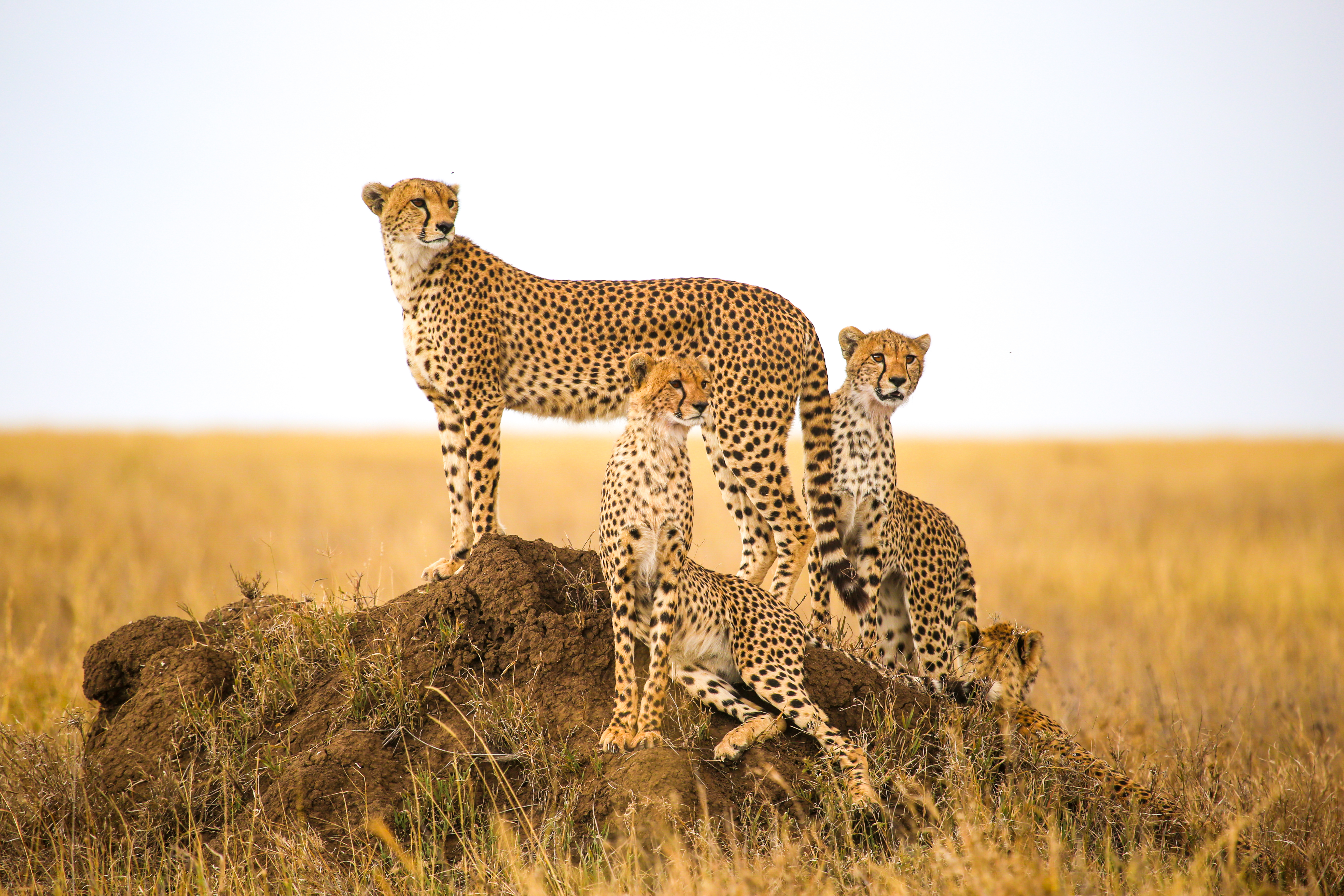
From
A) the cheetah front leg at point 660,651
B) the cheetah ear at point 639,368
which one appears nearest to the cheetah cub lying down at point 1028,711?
the cheetah front leg at point 660,651

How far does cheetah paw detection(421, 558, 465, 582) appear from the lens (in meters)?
4.96

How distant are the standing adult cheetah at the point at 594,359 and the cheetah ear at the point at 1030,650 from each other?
85 cm

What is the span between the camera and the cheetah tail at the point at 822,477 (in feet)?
17.1

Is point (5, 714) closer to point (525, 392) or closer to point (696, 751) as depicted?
point (525, 392)

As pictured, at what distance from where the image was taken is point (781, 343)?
18.4 ft

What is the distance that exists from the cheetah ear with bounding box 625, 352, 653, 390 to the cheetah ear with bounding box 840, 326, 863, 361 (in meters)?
1.44

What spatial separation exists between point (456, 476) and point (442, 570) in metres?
0.52

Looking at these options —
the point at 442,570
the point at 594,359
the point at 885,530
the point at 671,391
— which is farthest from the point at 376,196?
the point at 885,530

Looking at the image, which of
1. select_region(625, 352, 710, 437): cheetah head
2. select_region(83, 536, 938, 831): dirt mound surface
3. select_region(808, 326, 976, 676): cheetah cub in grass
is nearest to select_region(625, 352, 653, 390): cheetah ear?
select_region(625, 352, 710, 437): cheetah head

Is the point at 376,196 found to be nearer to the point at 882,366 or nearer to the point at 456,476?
the point at 456,476

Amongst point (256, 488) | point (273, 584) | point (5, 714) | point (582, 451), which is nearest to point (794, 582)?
point (5, 714)

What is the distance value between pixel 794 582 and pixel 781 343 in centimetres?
124

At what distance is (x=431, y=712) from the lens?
4.21 m

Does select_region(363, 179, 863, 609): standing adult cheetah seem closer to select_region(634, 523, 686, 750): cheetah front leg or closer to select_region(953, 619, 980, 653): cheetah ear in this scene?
select_region(953, 619, 980, 653): cheetah ear
